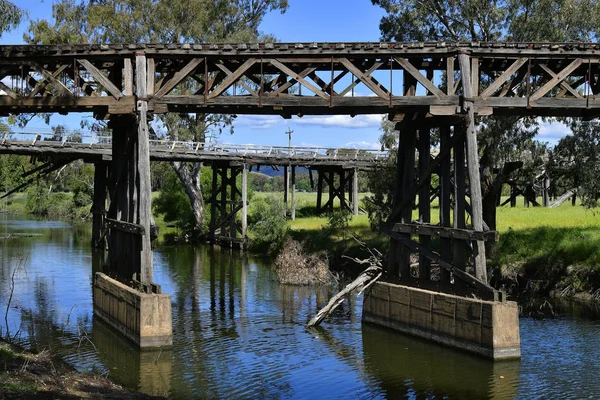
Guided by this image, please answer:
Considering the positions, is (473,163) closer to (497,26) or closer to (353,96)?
(353,96)

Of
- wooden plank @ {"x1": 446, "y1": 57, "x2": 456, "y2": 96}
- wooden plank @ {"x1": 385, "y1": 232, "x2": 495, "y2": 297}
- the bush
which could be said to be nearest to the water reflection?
wooden plank @ {"x1": 385, "y1": 232, "x2": 495, "y2": 297}

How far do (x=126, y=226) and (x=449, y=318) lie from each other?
21.6ft

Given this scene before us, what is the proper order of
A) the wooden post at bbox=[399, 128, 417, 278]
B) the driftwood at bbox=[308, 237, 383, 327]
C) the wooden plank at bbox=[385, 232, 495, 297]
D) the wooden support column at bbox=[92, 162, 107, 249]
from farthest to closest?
1. the wooden support column at bbox=[92, 162, 107, 249]
2. the driftwood at bbox=[308, 237, 383, 327]
3. the wooden post at bbox=[399, 128, 417, 278]
4. the wooden plank at bbox=[385, 232, 495, 297]

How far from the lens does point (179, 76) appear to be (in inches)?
591

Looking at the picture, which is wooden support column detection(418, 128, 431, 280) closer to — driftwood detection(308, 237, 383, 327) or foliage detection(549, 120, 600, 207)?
driftwood detection(308, 237, 383, 327)

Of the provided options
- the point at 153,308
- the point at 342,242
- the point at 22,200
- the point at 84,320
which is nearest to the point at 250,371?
the point at 153,308

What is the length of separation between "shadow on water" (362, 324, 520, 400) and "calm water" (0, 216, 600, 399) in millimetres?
18

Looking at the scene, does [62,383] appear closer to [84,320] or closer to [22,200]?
[84,320]

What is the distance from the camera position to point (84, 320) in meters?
17.2

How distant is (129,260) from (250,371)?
4.59m

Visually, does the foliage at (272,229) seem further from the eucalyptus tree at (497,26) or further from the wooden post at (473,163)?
the wooden post at (473,163)

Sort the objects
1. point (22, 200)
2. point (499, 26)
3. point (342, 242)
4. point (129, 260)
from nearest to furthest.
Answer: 1. point (129, 260)
2. point (499, 26)
3. point (342, 242)
4. point (22, 200)

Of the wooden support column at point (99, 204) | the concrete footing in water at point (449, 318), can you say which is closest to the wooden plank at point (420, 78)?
the concrete footing in water at point (449, 318)

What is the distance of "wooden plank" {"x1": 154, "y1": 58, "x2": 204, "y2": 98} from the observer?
588 inches
